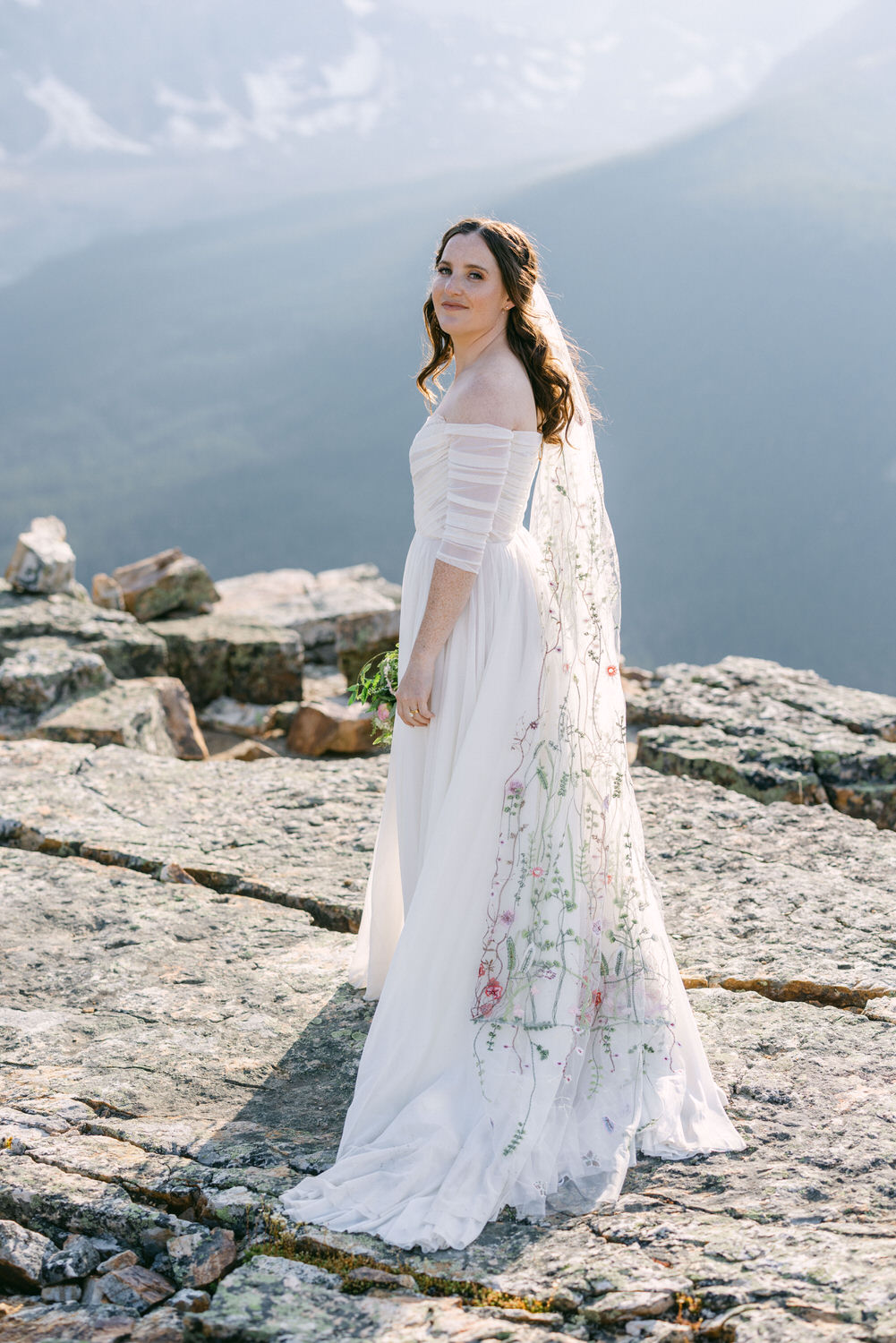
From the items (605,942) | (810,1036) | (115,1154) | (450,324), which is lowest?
(115,1154)

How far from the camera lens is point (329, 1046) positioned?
259 centimetres

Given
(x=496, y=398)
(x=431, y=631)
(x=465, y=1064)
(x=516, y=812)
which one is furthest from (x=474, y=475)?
(x=465, y=1064)

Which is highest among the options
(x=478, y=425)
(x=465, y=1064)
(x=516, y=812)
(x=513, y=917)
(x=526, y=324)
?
(x=526, y=324)

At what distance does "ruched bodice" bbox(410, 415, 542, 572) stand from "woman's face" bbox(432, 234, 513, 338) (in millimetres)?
224

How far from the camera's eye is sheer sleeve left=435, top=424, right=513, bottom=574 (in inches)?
85.4

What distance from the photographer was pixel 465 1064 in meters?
2.14

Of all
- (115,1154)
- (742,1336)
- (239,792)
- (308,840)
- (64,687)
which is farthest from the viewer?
(64,687)

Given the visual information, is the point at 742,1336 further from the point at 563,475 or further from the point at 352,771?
the point at 352,771

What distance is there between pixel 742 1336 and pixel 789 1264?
192 millimetres

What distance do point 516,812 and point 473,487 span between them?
71 centimetres

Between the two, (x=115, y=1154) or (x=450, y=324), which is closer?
(x=115, y=1154)

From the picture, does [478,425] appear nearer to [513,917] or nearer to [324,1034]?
[513,917]

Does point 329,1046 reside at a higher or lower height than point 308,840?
lower

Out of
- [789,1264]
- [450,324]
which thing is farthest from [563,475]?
[789,1264]
